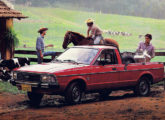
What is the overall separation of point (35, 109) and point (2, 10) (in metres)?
10.1

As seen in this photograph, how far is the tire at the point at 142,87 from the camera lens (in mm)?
13266

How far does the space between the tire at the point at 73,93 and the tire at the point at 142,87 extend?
8.20 ft

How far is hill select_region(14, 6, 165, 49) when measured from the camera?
78.6 metres

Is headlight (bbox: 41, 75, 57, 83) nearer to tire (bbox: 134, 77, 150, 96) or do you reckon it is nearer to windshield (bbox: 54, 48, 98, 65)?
windshield (bbox: 54, 48, 98, 65)

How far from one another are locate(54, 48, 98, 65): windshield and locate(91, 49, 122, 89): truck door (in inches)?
8.2

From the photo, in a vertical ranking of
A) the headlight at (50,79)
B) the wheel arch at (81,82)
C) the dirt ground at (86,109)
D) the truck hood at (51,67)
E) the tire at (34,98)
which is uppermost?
the truck hood at (51,67)

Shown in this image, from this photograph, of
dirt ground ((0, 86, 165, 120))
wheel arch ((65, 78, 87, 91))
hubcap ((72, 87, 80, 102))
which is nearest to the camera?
dirt ground ((0, 86, 165, 120))

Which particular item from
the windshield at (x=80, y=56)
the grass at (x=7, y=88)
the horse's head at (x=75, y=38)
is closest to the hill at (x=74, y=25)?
the horse's head at (x=75, y=38)

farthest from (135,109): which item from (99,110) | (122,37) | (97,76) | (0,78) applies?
(122,37)

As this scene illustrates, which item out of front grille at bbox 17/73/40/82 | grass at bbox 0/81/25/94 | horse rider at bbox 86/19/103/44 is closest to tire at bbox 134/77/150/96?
horse rider at bbox 86/19/103/44

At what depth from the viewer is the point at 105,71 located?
1207 centimetres

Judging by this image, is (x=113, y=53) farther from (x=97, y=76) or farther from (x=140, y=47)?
(x=140, y=47)

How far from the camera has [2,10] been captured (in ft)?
65.7

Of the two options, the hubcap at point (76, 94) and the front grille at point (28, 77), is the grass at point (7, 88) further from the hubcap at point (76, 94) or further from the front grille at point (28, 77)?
the hubcap at point (76, 94)
